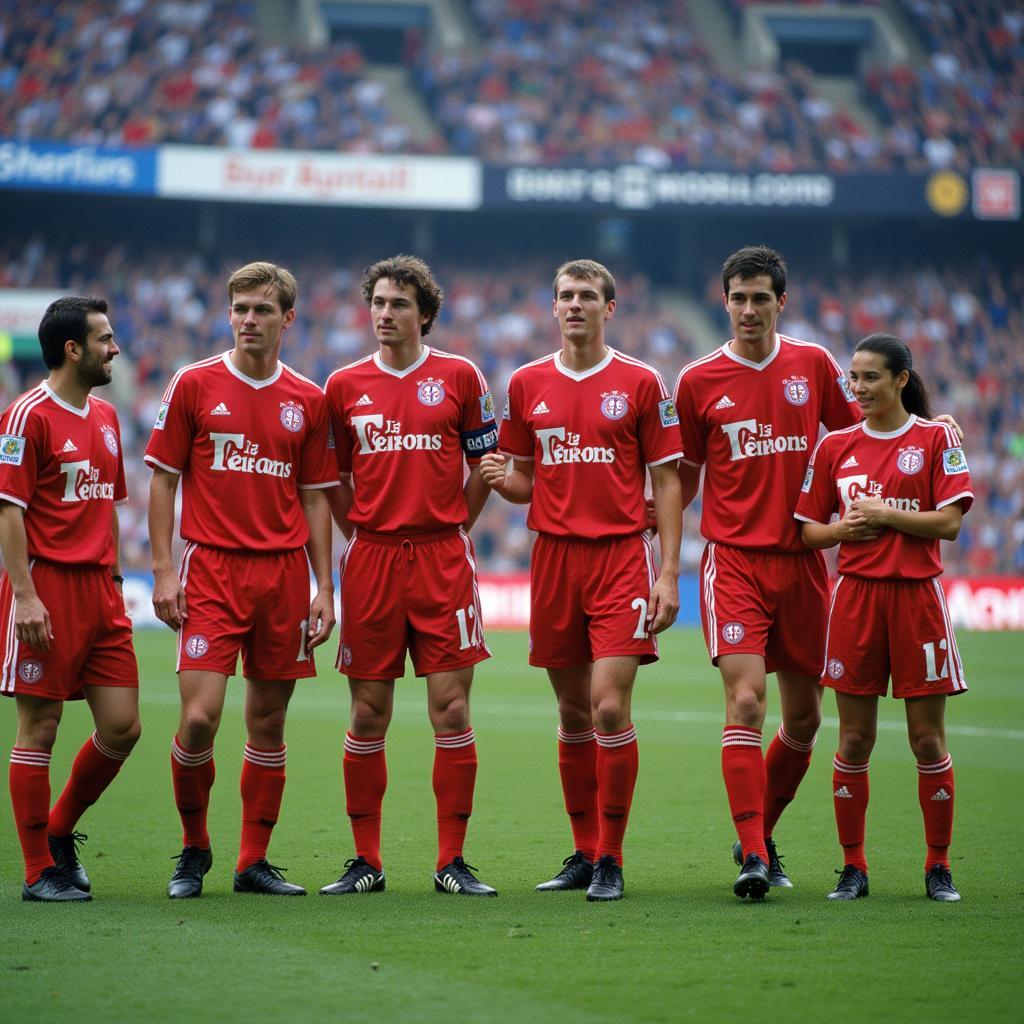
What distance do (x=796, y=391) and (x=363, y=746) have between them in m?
2.37

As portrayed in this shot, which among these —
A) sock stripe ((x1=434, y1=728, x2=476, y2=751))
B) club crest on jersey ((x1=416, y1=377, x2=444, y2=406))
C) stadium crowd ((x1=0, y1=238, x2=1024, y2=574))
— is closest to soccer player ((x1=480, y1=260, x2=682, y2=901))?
club crest on jersey ((x1=416, y1=377, x2=444, y2=406))

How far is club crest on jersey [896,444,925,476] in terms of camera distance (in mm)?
5832

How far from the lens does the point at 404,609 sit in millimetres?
6020

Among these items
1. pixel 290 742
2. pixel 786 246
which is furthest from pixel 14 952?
pixel 786 246

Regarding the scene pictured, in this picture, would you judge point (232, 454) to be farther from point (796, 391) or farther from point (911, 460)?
point (911, 460)

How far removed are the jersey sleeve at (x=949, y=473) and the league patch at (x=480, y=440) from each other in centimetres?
184

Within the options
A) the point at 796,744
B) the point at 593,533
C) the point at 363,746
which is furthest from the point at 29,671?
the point at 796,744

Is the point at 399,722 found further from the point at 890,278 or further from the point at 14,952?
the point at 890,278

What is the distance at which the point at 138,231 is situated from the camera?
31.0 meters

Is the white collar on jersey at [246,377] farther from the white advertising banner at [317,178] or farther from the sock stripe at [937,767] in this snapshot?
the white advertising banner at [317,178]

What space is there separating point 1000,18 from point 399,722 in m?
29.9

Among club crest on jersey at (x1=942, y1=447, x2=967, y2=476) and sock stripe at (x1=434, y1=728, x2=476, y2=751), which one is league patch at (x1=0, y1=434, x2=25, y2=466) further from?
club crest on jersey at (x1=942, y1=447, x2=967, y2=476)

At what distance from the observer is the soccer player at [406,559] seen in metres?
5.99

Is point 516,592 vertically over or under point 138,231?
under
